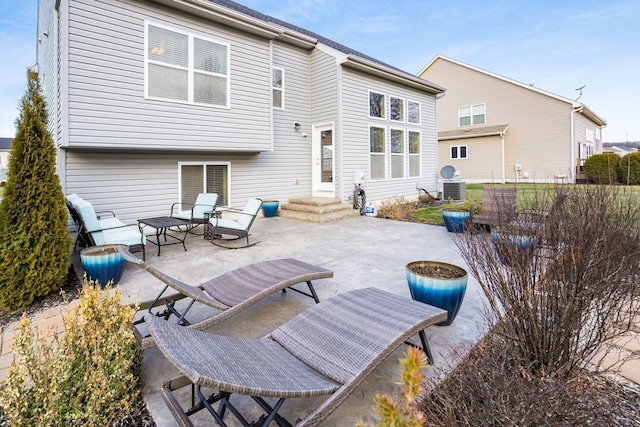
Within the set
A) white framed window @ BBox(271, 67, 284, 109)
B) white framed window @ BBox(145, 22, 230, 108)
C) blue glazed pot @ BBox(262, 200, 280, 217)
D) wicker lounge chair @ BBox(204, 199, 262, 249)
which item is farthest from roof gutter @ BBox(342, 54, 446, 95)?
wicker lounge chair @ BBox(204, 199, 262, 249)

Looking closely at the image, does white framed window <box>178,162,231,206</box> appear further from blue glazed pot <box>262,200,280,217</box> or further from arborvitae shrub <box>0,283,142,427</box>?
arborvitae shrub <box>0,283,142,427</box>

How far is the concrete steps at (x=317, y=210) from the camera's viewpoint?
892 centimetres

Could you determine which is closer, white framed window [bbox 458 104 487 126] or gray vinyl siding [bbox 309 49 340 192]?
gray vinyl siding [bbox 309 49 340 192]

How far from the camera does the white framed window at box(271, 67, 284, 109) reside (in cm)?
976

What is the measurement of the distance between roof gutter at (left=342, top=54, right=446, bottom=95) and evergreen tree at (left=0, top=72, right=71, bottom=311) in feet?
25.5

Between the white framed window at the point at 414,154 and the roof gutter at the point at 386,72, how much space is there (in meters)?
1.75

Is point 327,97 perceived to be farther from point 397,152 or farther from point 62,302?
point 62,302

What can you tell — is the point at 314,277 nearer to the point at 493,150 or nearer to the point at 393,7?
the point at 393,7

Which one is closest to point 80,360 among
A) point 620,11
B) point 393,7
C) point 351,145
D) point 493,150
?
point 351,145

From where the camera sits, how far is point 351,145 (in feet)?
33.0

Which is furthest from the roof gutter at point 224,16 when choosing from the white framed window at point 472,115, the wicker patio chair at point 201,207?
the white framed window at point 472,115

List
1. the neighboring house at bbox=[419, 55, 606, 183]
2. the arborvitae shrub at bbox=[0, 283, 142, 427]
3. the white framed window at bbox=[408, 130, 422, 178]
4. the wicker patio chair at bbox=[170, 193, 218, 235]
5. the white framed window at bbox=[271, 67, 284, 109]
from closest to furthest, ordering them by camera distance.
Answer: the arborvitae shrub at bbox=[0, 283, 142, 427], the wicker patio chair at bbox=[170, 193, 218, 235], the white framed window at bbox=[271, 67, 284, 109], the white framed window at bbox=[408, 130, 422, 178], the neighboring house at bbox=[419, 55, 606, 183]

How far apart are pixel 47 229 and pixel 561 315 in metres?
4.94

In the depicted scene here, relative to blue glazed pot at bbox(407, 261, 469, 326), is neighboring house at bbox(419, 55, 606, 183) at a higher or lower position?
higher
